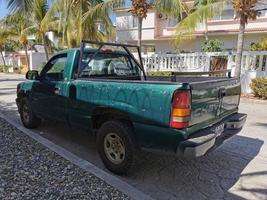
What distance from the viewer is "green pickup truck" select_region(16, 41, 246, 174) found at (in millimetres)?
3553

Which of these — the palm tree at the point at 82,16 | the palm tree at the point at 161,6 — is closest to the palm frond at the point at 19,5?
the palm tree at the point at 82,16

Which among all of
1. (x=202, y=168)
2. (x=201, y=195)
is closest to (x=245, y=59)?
(x=202, y=168)

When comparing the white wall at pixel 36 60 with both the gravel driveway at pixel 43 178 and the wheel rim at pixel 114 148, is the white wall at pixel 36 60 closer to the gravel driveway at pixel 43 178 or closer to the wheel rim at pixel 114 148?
the gravel driveway at pixel 43 178

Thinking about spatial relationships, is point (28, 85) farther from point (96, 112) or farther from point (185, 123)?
point (185, 123)

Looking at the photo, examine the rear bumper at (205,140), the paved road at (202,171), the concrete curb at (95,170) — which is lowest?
the paved road at (202,171)

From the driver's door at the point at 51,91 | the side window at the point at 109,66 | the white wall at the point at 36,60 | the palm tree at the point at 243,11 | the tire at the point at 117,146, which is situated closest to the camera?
the tire at the point at 117,146

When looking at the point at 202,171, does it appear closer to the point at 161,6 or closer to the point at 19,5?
the point at 19,5

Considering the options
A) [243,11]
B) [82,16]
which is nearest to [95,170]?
[243,11]

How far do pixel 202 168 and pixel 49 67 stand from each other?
3550mm

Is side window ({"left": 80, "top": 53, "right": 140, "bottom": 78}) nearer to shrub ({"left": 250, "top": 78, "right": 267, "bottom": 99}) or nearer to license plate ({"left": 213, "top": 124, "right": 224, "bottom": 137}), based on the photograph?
license plate ({"left": 213, "top": 124, "right": 224, "bottom": 137})

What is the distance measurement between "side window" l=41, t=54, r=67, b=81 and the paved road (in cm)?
128

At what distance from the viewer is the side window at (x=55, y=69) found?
211 inches

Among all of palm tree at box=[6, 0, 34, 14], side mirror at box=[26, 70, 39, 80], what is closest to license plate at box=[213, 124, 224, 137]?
side mirror at box=[26, 70, 39, 80]

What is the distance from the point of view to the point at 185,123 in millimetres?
3541
